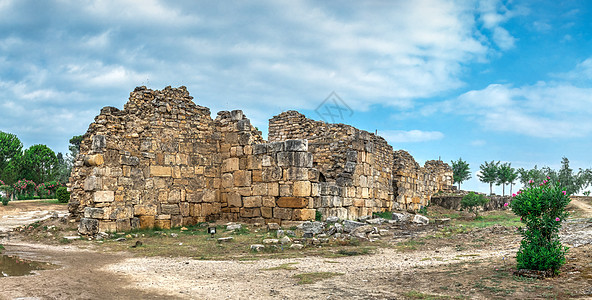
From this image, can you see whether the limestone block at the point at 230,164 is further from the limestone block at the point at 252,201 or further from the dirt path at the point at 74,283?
the dirt path at the point at 74,283

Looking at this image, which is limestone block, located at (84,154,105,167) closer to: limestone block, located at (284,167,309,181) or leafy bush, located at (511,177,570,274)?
limestone block, located at (284,167,309,181)

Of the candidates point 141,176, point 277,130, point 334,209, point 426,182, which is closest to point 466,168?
point 426,182

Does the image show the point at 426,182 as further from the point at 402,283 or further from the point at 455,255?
the point at 402,283

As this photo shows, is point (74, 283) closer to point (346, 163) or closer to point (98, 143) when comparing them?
point (98, 143)

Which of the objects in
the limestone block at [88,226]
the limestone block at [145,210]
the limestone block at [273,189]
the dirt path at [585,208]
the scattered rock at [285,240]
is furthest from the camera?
the dirt path at [585,208]

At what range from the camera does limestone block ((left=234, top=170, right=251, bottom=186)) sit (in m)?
16.1

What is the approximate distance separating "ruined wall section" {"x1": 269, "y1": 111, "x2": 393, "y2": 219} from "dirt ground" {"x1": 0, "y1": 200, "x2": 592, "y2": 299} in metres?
5.55

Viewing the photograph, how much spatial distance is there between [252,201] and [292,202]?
65.0 inches

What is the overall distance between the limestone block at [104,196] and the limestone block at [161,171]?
1.48 m

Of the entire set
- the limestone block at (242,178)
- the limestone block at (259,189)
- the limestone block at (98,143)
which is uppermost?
the limestone block at (98,143)

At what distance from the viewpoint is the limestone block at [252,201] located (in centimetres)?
1577

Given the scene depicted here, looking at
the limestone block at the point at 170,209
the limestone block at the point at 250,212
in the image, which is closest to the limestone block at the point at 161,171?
the limestone block at the point at 170,209

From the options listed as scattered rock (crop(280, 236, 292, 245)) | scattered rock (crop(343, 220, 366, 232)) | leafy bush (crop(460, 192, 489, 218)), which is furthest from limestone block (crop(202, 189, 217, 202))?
leafy bush (crop(460, 192, 489, 218))

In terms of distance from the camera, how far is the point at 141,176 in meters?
14.6
